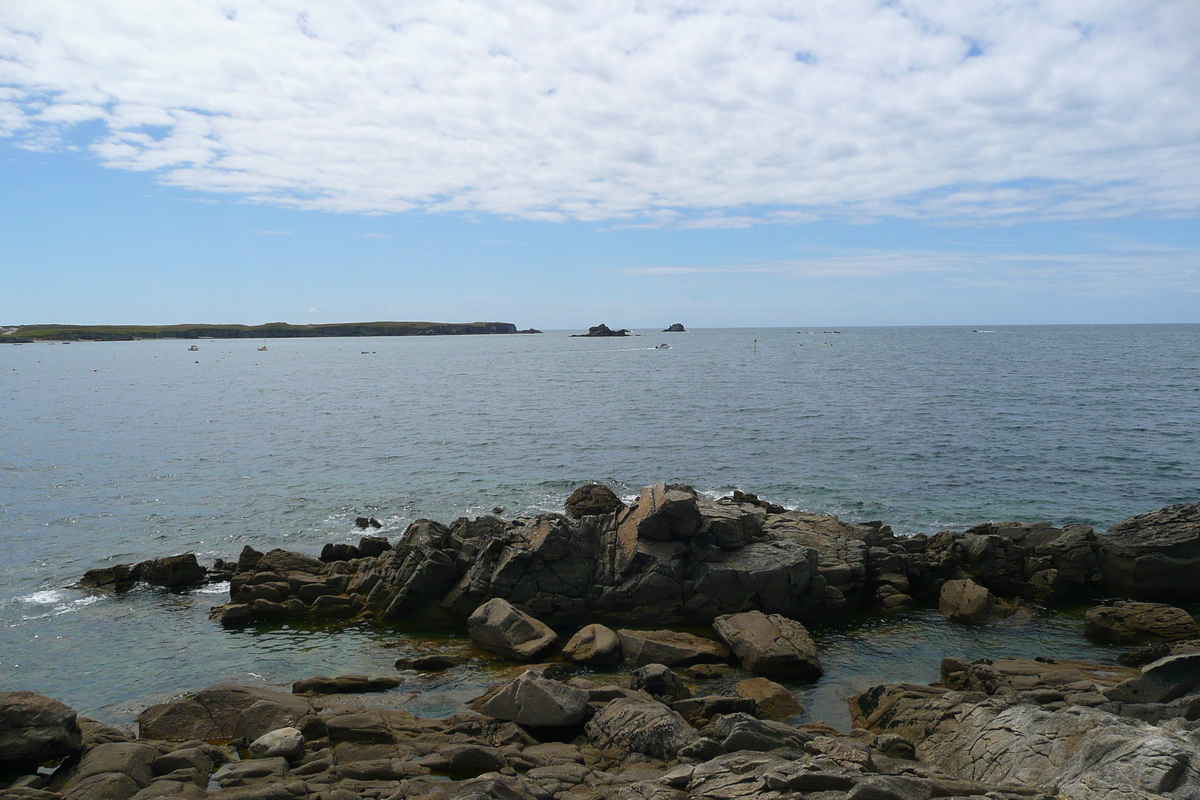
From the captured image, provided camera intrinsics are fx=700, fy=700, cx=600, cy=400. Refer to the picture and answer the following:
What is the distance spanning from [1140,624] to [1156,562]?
4.27m

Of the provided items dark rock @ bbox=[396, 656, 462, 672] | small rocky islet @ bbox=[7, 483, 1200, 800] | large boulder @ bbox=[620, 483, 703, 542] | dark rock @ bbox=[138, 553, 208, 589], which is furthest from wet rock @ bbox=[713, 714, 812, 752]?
dark rock @ bbox=[138, 553, 208, 589]

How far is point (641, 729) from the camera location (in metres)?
13.6

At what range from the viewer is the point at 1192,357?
129000 millimetres

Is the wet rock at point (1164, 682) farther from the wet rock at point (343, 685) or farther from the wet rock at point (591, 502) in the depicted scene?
the wet rock at point (591, 502)

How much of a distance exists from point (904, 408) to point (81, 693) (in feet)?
207

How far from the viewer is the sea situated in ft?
63.8

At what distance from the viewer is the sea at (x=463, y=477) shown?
63.8 ft

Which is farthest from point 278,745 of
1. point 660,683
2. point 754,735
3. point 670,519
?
point 670,519

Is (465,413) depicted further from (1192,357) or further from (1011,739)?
(1192,357)

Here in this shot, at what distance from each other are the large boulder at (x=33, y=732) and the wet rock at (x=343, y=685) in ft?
15.7

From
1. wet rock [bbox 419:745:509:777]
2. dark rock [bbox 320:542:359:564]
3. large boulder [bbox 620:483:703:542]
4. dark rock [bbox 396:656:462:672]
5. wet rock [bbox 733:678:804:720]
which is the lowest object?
dark rock [bbox 396:656:462:672]

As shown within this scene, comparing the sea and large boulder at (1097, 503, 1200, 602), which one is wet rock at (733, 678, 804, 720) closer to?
the sea

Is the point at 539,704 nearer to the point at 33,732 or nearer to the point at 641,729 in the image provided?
the point at 641,729

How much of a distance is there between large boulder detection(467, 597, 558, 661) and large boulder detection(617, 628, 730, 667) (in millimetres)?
2266
